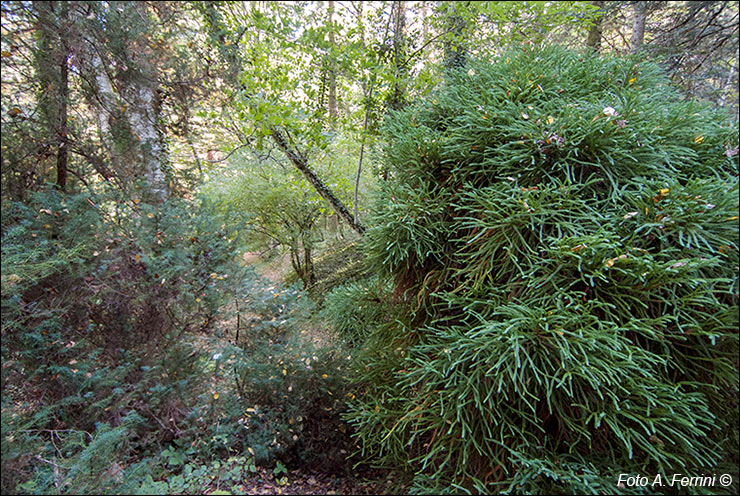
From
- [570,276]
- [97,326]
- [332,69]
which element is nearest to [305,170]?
[332,69]

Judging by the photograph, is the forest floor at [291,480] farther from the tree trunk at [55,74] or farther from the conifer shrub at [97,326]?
the tree trunk at [55,74]

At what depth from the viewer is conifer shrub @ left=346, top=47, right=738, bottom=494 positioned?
3.59ft

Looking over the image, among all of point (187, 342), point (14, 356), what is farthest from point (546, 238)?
point (14, 356)

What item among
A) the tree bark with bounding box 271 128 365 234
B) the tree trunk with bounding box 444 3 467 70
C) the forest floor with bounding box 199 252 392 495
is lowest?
the forest floor with bounding box 199 252 392 495

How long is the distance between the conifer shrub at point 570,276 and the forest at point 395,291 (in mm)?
11

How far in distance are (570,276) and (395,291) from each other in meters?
0.85

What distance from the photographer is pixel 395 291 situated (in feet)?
5.99

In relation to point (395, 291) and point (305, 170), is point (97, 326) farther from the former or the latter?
point (305, 170)

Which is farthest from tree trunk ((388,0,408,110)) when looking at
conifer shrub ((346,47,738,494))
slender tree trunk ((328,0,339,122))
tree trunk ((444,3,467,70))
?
conifer shrub ((346,47,738,494))

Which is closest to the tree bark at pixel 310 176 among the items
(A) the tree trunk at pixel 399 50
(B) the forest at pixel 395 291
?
(B) the forest at pixel 395 291

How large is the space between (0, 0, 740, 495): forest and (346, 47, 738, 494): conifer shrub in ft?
0.04

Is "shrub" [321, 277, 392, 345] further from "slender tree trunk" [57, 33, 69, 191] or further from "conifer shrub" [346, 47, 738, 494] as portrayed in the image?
"slender tree trunk" [57, 33, 69, 191]

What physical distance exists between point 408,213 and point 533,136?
596 mm

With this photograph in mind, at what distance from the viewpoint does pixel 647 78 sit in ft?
5.10
